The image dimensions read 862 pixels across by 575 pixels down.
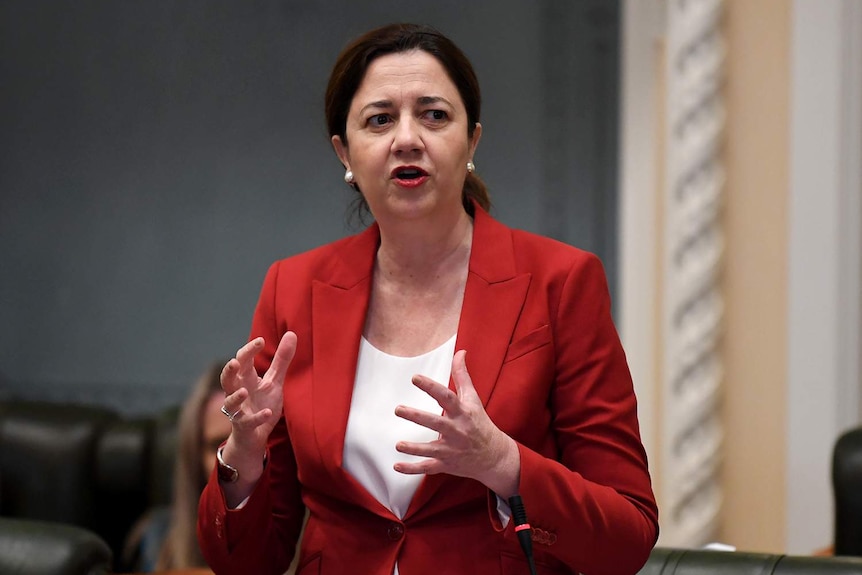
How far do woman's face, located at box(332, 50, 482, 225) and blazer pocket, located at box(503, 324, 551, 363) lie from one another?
0.76 ft

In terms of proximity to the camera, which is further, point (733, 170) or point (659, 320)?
point (659, 320)

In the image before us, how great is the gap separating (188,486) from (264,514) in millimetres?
1637

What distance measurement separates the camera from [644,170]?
381 cm

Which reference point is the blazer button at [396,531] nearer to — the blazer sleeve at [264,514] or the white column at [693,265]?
the blazer sleeve at [264,514]

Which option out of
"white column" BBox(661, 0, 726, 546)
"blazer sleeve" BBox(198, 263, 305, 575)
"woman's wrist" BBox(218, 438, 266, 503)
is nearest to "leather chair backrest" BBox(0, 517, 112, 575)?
"blazer sleeve" BBox(198, 263, 305, 575)

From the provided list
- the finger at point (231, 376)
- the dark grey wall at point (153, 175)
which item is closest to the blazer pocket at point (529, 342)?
the finger at point (231, 376)

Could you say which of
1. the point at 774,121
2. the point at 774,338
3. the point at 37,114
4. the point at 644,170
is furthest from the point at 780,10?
the point at 37,114

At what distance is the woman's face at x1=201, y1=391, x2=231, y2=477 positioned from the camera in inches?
131

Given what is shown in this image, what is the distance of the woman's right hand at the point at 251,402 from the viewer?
1.61m

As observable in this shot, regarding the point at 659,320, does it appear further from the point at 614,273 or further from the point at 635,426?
Answer: the point at 635,426

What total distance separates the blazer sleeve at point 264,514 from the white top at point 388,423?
139mm

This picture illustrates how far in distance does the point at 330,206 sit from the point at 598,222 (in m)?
1.22

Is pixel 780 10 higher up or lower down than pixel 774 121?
higher up

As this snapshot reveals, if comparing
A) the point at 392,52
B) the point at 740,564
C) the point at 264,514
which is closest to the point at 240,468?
the point at 264,514
